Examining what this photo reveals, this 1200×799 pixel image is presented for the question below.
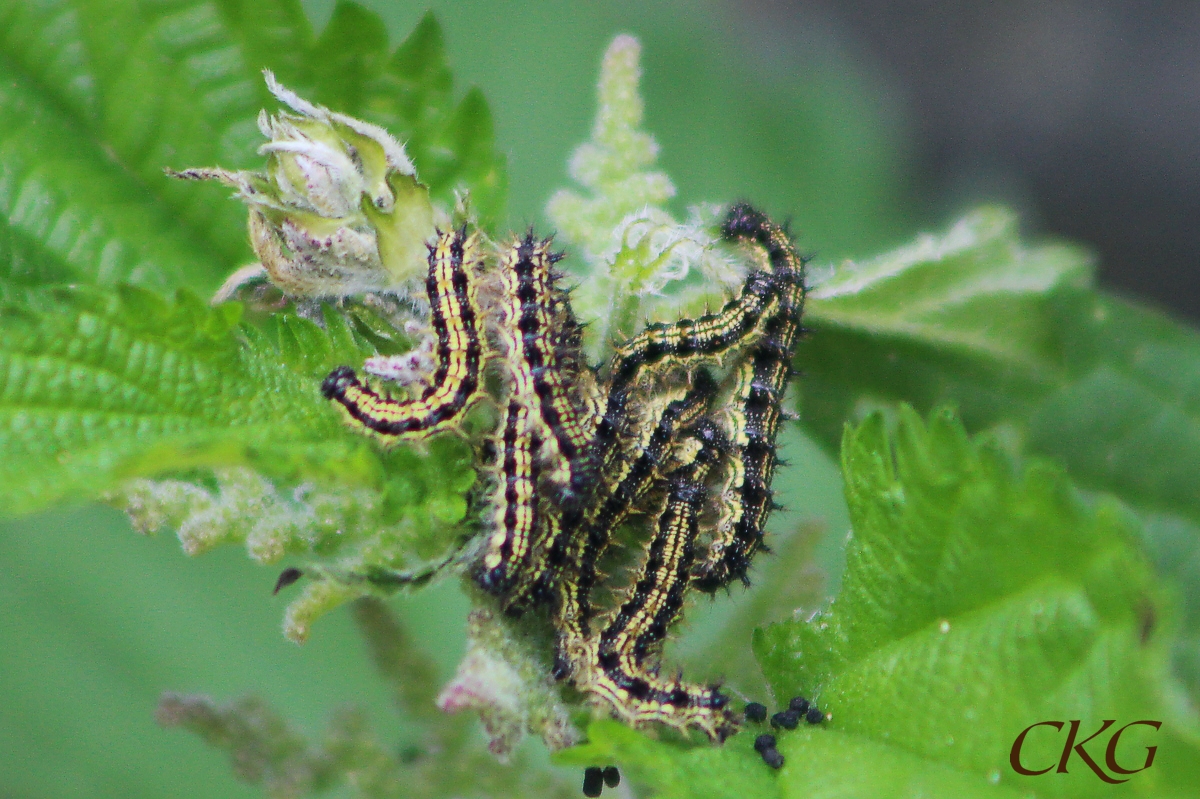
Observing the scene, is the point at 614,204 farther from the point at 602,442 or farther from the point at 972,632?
the point at 972,632

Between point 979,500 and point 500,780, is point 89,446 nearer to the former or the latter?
point 500,780

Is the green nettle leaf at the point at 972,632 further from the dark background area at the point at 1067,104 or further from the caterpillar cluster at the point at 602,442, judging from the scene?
the dark background area at the point at 1067,104

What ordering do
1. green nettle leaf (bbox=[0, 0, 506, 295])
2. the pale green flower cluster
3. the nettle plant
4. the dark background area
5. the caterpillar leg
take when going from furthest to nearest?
the dark background area, green nettle leaf (bbox=[0, 0, 506, 295]), the pale green flower cluster, the caterpillar leg, the nettle plant

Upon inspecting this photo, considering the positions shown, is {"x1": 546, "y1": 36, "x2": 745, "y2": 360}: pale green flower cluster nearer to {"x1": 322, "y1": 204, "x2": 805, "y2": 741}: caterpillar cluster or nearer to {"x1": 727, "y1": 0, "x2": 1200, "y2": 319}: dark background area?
{"x1": 322, "y1": 204, "x2": 805, "y2": 741}: caterpillar cluster

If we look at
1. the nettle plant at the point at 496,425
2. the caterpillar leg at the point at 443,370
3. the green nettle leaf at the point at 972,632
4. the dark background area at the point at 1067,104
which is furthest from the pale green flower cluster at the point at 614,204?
the dark background area at the point at 1067,104

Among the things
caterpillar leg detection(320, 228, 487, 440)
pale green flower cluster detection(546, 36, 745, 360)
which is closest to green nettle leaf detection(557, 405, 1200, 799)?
pale green flower cluster detection(546, 36, 745, 360)

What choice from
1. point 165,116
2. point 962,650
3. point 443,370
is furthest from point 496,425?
point 165,116
